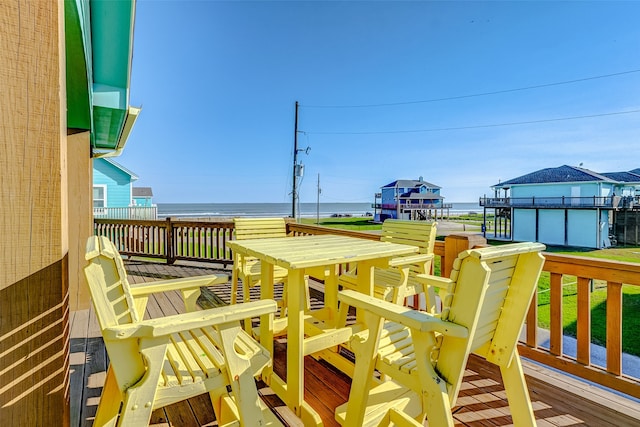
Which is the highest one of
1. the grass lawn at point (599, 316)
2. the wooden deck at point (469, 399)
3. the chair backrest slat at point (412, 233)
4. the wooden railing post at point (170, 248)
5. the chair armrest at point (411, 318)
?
the chair backrest slat at point (412, 233)

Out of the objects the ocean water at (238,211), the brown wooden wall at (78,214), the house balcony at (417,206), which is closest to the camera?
the brown wooden wall at (78,214)

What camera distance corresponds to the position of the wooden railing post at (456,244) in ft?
8.61

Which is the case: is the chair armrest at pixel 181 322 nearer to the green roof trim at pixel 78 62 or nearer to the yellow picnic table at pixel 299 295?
the yellow picnic table at pixel 299 295

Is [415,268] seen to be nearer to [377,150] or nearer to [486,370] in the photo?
[486,370]

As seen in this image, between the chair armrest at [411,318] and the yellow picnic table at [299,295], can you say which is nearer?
the chair armrest at [411,318]

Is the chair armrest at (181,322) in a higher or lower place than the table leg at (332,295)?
higher

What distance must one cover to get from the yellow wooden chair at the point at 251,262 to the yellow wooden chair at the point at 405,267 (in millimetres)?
620

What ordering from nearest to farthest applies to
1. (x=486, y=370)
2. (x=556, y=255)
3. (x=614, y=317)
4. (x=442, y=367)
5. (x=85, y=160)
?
(x=442, y=367) → (x=614, y=317) → (x=556, y=255) → (x=486, y=370) → (x=85, y=160)

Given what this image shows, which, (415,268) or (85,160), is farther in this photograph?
(85,160)

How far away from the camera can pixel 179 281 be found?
1774 millimetres

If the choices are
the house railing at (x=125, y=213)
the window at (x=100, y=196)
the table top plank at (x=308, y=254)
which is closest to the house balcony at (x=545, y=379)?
the table top plank at (x=308, y=254)

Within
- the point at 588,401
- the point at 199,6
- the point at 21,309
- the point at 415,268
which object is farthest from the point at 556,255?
the point at 199,6

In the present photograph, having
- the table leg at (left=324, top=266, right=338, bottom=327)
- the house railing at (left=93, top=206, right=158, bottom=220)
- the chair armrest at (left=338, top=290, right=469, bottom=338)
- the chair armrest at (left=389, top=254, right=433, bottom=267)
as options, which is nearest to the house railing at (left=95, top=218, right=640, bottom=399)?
the chair armrest at (left=389, top=254, right=433, bottom=267)

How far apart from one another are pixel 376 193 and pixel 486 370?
3798 centimetres
